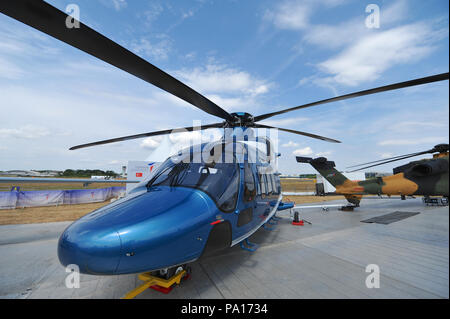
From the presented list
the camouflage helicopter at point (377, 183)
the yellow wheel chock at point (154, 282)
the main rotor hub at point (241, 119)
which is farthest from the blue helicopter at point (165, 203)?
the camouflage helicopter at point (377, 183)

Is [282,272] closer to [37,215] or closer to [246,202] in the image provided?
[246,202]

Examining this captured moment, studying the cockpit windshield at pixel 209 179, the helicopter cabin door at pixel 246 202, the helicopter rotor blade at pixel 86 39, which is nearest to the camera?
the helicopter rotor blade at pixel 86 39

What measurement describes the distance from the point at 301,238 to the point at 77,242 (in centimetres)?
572

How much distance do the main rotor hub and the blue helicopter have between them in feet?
3.74

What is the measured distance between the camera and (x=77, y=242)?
2.19 m

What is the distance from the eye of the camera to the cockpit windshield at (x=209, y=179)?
334cm

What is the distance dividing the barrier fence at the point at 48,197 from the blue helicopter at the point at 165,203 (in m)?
17.1

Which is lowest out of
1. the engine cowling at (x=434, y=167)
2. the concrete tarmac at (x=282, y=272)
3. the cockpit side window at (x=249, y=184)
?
the concrete tarmac at (x=282, y=272)

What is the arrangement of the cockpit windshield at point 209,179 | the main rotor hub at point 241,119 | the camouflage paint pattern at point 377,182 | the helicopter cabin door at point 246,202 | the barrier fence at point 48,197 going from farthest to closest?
the barrier fence at point 48,197 < the camouflage paint pattern at point 377,182 < the main rotor hub at point 241,119 < the helicopter cabin door at point 246,202 < the cockpit windshield at point 209,179

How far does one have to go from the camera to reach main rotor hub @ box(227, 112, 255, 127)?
221 inches

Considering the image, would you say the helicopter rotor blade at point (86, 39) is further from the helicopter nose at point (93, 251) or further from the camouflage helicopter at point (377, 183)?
the camouflage helicopter at point (377, 183)

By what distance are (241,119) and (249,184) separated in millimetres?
2247

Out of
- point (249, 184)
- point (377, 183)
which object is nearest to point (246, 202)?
point (249, 184)

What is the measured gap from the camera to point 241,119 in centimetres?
570
